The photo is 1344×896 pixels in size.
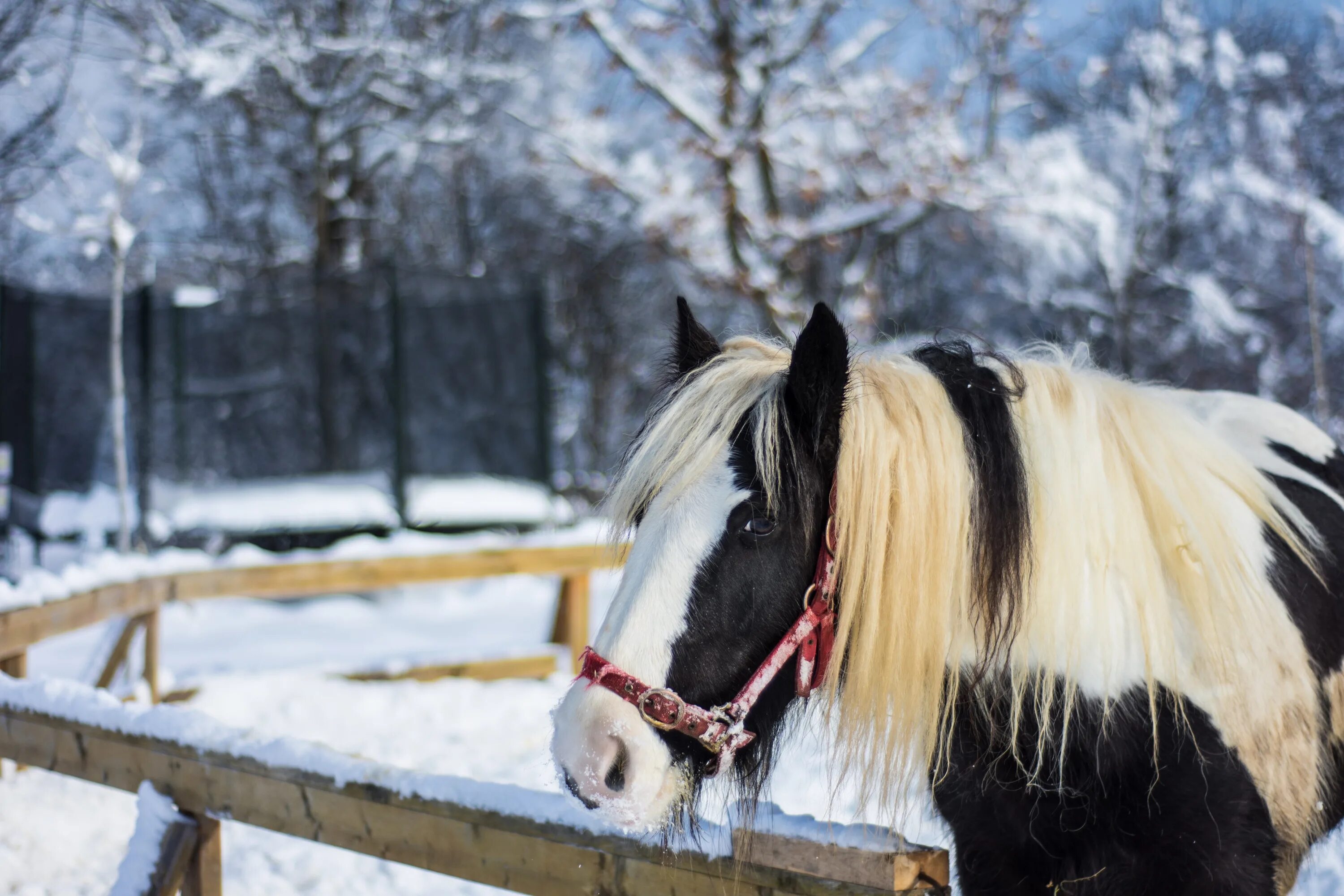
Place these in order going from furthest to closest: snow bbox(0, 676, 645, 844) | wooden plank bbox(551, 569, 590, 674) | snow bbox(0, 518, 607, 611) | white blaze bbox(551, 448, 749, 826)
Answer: wooden plank bbox(551, 569, 590, 674) → snow bbox(0, 518, 607, 611) → snow bbox(0, 676, 645, 844) → white blaze bbox(551, 448, 749, 826)

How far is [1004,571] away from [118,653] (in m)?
4.31

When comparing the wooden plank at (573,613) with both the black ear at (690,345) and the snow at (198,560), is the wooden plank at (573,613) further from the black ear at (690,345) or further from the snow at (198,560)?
the black ear at (690,345)

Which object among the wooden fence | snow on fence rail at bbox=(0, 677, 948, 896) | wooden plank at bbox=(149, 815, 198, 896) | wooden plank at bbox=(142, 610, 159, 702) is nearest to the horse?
snow on fence rail at bbox=(0, 677, 948, 896)

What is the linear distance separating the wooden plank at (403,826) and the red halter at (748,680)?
255 mm

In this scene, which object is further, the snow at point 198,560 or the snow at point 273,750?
the snow at point 198,560

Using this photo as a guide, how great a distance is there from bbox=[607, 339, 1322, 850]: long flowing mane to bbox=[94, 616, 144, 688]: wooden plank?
3719mm

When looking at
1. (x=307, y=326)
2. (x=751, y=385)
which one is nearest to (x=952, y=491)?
(x=751, y=385)

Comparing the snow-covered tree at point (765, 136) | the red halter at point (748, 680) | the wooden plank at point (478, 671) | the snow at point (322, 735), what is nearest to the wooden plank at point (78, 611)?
the snow at point (322, 735)

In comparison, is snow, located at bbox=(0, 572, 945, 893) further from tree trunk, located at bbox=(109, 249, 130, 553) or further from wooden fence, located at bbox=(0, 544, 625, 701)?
tree trunk, located at bbox=(109, 249, 130, 553)

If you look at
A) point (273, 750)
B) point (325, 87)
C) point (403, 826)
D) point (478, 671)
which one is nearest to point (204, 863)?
point (273, 750)

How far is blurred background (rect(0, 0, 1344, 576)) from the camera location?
766 cm

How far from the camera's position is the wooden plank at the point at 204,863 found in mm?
2330

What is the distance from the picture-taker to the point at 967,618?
61.7 inches

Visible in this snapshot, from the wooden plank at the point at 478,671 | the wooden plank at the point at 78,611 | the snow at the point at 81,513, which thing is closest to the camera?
the wooden plank at the point at 78,611
